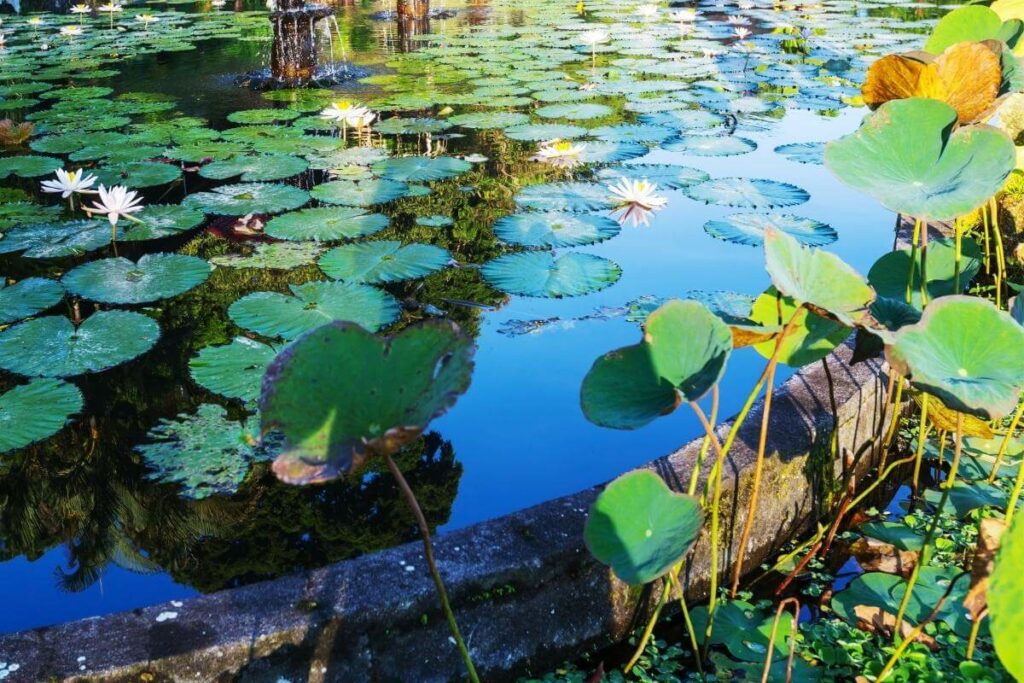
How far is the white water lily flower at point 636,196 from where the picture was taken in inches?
111

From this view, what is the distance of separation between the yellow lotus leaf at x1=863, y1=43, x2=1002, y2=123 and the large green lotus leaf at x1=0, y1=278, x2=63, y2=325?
2.03 meters

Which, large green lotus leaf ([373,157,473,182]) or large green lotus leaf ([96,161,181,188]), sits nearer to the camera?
large green lotus leaf ([96,161,181,188])

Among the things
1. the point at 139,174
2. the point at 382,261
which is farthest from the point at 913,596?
the point at 139,174

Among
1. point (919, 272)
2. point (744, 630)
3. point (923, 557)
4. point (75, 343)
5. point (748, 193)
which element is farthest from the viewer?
Result: point (748, 193)

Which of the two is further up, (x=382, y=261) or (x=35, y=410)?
(x=382, y=261)

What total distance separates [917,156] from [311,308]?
142cm

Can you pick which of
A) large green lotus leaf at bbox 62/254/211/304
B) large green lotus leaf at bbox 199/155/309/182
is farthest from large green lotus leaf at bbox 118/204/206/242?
large green lotus leaf at bbox 199/155/309/182

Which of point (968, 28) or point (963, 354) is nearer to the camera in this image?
point (963, 354)

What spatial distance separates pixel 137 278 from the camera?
2348 mm

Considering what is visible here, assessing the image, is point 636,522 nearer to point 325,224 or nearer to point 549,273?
point 549,273

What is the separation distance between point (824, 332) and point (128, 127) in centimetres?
368

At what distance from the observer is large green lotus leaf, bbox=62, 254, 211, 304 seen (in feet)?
7.38

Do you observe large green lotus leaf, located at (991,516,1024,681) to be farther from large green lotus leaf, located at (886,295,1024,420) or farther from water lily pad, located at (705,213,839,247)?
water lily pad, located at (705,213,839,247)

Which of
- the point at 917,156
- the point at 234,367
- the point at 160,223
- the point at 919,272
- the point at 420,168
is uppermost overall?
the point at 917,156
